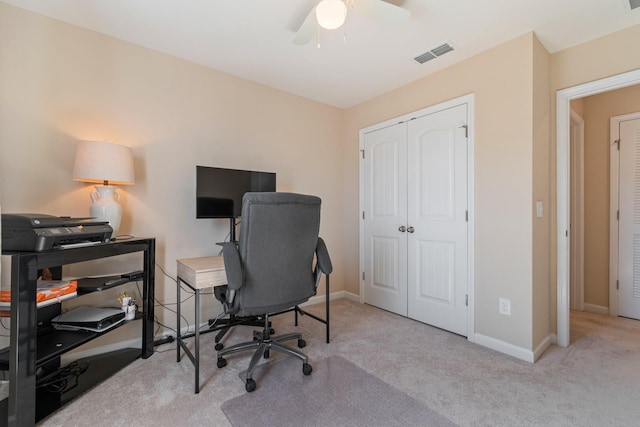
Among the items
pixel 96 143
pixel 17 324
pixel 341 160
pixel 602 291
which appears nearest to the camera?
pixel 17 324

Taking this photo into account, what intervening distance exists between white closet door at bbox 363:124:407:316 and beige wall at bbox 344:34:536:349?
72cm

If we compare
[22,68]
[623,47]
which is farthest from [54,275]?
[623,47]

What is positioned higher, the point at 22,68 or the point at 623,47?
the point at 623,47

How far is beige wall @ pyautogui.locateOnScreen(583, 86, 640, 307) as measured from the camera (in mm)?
2980

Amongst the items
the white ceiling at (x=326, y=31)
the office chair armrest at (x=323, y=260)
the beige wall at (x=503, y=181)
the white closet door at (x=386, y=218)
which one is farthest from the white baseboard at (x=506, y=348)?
the white ceiling at (x=326, y=31)

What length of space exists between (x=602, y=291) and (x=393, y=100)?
117 inches

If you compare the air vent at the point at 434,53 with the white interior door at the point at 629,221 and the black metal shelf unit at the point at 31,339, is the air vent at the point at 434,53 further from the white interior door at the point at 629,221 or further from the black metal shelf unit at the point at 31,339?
the black metal shelf unit at the point at 31,339

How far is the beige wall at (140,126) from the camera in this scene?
6.03 ft

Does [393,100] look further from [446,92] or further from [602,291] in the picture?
[602,291]

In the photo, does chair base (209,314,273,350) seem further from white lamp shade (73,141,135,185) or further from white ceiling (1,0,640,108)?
white ceiling (1,0,640,108)

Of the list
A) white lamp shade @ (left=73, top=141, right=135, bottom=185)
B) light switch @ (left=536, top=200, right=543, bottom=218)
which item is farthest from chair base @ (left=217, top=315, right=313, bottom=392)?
light switch @ (left=536, top=200, right=543, bottom=218)

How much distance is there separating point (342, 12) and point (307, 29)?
368 mm

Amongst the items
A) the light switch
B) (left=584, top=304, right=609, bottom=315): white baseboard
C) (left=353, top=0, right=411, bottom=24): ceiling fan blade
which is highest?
(left=353, top=0, right=411, bottom=24): ceiling fan blade

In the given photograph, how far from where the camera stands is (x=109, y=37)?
2150 mm
